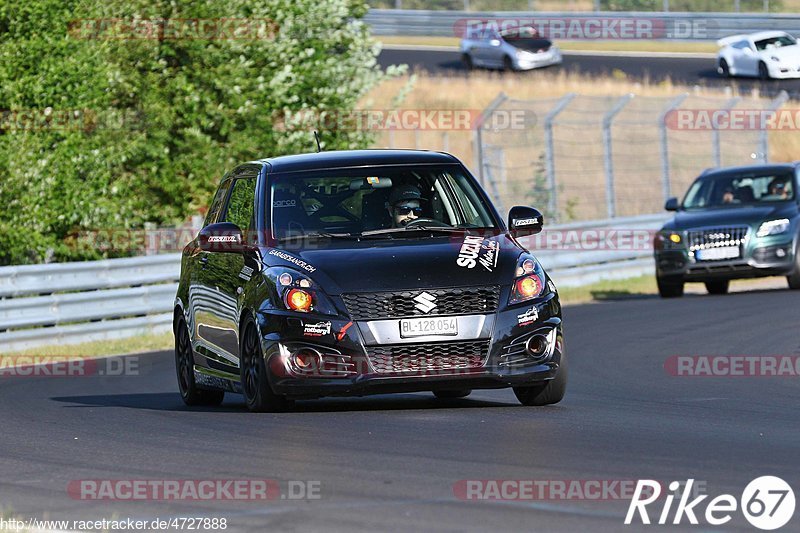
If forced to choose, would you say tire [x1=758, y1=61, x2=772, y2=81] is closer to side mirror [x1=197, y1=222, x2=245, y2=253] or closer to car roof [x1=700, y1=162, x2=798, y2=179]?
car roof [x1=700, y1=162, x2=798, y2=179]

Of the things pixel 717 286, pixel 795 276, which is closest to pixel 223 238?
pixel 795 276

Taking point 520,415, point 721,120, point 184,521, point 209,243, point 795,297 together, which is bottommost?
point 721,120

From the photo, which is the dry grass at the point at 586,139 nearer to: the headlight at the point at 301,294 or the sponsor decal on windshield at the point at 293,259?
the sponsor decal on windshield at the point at 293,259

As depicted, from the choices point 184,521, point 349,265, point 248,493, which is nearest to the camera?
→ point 184,521

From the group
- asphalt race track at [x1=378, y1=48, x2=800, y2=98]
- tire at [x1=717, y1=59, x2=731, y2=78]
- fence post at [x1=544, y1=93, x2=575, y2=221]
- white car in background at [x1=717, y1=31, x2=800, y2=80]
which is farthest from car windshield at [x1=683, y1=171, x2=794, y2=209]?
tire at [x1=717, y1=59, x2=731, y2=78]

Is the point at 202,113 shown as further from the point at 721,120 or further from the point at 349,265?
the point at 349,265

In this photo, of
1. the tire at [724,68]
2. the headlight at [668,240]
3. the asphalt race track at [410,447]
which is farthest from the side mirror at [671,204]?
the tire at [724,68]

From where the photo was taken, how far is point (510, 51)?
174ft

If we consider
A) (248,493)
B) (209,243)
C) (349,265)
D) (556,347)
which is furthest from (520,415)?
(248,493)

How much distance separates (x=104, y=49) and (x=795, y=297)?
951 cm

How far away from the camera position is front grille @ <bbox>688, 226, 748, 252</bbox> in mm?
22438

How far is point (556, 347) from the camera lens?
1051 cm

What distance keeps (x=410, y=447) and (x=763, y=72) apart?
138 ft

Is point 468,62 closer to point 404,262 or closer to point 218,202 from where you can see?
point 218,202
